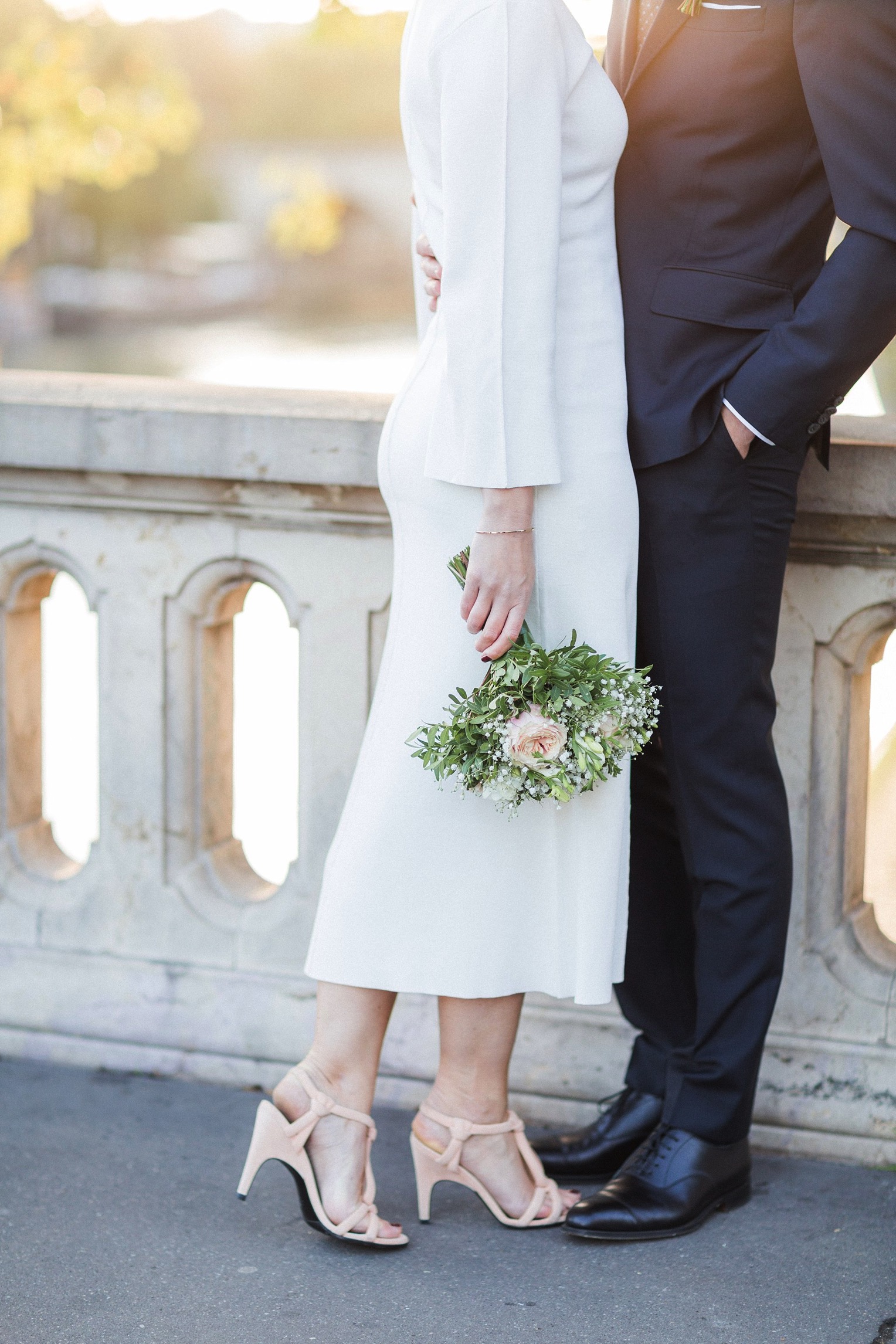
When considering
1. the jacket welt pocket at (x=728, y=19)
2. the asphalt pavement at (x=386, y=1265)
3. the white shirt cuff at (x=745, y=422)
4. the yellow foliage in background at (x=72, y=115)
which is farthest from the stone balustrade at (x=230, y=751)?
the yellow foliage in background at (x=72, y=115)

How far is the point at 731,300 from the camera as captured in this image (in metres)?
2.22

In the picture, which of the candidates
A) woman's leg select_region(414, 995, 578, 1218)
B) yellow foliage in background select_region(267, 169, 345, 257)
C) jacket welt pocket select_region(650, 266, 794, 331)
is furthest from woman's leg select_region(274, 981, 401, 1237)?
yellow foliage in background select_region(267, 169, 345, 257)

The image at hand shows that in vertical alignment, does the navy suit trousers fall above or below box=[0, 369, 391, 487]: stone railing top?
below

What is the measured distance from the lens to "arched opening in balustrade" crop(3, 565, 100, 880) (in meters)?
3.14

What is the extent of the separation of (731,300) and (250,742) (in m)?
4.09

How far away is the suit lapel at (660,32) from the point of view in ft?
7.14

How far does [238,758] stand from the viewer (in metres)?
5.92

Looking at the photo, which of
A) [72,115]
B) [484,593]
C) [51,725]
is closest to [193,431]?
[484,593]

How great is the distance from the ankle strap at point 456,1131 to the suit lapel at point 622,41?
155 cm

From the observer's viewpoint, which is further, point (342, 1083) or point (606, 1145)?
point (606, 1145)

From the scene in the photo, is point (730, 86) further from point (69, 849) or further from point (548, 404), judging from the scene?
point (69, 849)

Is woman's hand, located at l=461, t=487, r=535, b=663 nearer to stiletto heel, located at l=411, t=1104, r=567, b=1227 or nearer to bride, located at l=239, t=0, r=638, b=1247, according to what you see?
bride, located at l=239, t=0, r=638, b=1247

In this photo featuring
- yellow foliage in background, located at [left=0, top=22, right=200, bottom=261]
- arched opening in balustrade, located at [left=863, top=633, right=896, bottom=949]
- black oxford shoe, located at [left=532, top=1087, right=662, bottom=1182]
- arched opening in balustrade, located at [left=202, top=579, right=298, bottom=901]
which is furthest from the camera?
yellow foliage in background, located at [left=0, top=22, right=200, bottom=261]

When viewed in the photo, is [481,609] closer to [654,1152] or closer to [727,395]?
[727,395]
